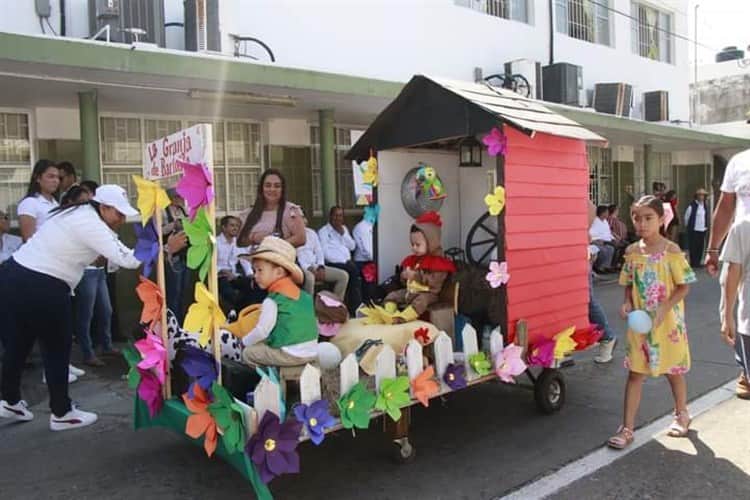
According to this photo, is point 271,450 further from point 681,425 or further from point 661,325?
point 681,425

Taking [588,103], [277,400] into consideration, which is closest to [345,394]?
[277,400]

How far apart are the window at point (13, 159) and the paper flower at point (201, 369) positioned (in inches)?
227

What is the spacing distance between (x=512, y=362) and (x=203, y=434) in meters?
1.99

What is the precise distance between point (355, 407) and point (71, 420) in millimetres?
2491

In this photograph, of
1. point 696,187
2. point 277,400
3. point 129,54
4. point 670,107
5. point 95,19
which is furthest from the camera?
point 696,187

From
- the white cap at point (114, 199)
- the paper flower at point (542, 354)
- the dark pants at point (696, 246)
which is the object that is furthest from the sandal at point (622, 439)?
the dark pants at point (696, 246)

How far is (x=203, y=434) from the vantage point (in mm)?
3492

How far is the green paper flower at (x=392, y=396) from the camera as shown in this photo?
3.67m

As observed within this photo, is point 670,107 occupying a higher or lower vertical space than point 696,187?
higher

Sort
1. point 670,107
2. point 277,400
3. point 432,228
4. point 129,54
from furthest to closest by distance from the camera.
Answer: point 670,107 < point 129,54 < point 432,228 < point 277,400

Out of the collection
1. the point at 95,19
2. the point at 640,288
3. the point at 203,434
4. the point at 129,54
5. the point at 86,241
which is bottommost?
the point at 203,434

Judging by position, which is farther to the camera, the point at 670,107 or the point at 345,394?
the point at 670,107

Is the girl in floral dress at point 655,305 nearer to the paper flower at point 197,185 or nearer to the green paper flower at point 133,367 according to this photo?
the paper flower at point 197,185

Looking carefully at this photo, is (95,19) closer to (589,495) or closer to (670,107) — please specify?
(589,495)
